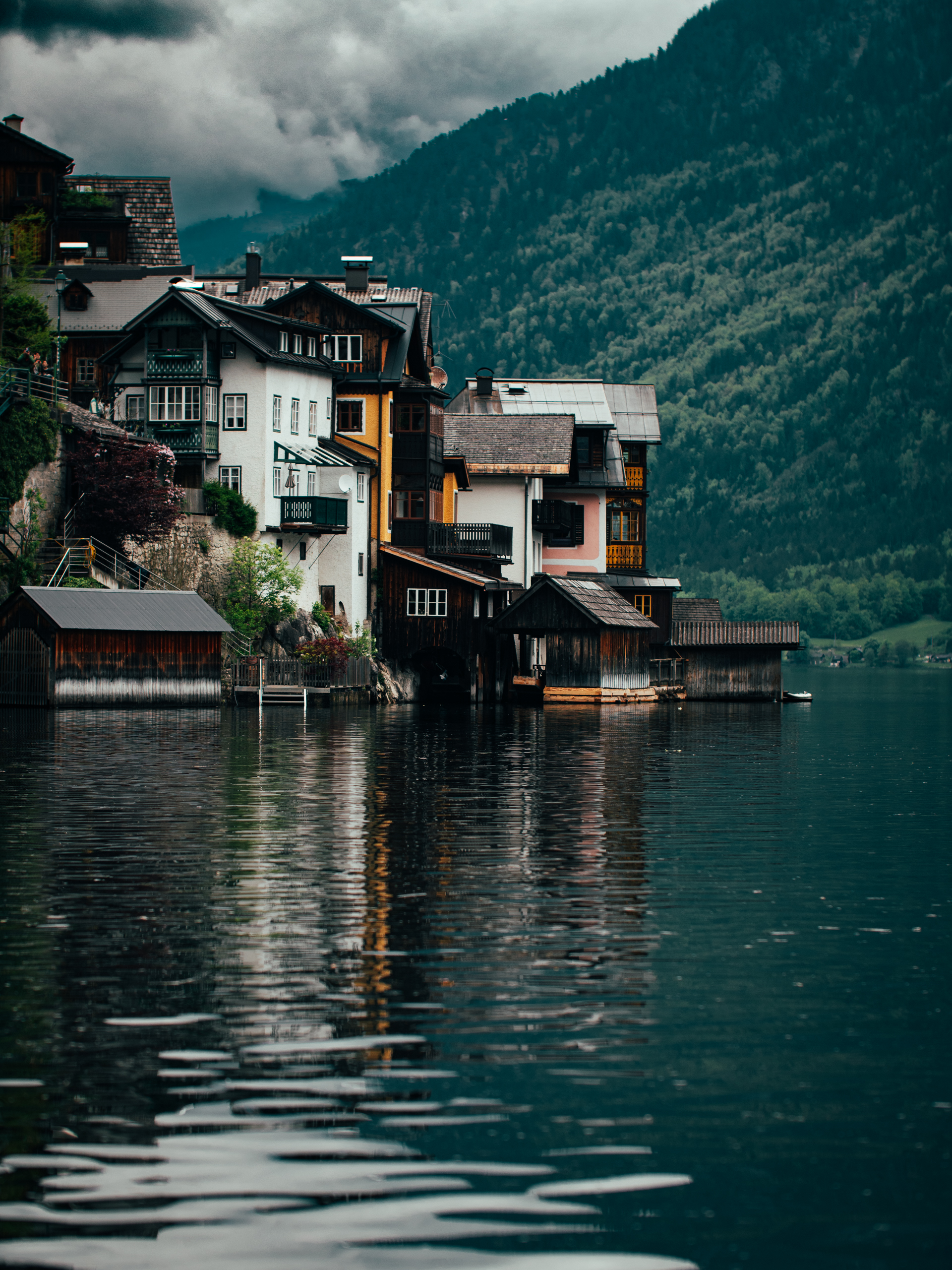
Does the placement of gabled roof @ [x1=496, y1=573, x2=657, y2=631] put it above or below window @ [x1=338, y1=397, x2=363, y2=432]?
below

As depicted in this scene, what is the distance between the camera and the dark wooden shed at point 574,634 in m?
85.4

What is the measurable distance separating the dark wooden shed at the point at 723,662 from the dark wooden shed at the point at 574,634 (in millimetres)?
12456

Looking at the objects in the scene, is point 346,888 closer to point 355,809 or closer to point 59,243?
point 355,809

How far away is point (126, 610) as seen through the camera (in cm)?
6838

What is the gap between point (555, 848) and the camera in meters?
28.1

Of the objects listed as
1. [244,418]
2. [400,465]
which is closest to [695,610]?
[400,465]

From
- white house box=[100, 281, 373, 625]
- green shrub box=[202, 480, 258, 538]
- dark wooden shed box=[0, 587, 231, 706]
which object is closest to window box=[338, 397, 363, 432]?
white house box=[100, 281, 373, 625]

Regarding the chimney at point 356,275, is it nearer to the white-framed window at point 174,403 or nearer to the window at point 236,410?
the window at point 236,410

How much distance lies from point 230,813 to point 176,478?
2070 inches

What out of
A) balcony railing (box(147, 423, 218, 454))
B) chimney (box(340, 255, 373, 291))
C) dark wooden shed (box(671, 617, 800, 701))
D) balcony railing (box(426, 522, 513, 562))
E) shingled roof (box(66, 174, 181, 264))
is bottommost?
dark wooden shed (box(671, 617, 800, 701))

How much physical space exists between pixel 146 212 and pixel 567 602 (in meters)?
56.9

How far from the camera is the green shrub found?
264 feet

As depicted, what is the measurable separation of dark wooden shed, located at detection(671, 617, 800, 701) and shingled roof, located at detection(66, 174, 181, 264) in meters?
49.2

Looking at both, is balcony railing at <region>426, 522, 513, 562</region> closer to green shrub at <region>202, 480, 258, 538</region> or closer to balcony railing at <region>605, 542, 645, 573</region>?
green shrub at <region>202, 480, 258, 538</region>
